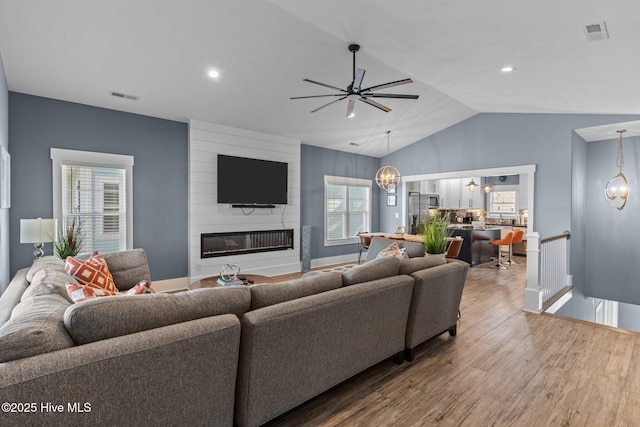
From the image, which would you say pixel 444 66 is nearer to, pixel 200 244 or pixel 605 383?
pixel 605 383

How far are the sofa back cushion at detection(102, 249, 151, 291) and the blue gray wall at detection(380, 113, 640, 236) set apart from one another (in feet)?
21.0

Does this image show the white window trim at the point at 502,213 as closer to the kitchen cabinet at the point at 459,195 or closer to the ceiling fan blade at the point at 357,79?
the kitchen cabinet at the point at 459,195

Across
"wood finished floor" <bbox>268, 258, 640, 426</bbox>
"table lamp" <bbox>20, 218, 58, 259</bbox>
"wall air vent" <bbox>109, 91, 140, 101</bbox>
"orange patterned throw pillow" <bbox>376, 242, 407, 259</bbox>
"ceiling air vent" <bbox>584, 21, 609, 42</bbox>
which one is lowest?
"wood finished floor" <bbox>268, 258, 640, 426</bbox>

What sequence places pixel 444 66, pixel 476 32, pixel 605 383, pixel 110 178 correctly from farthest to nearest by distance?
1. pixel 110 178
2. pixel 444 66
3. pixel 476 32
4. pixel 605 383

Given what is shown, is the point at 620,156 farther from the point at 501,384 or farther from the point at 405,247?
the point at 501,384

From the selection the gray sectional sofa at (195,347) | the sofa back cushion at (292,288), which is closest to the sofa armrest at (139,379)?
the gray sectional sofa at (195,347)

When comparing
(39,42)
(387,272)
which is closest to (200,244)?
(39,42)

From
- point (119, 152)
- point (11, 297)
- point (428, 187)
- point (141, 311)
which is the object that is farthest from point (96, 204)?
point (428, 187)

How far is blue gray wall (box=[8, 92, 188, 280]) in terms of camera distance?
413cm

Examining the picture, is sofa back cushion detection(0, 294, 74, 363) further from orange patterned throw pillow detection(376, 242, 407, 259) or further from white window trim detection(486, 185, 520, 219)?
white window trim detection(486, 185, 520, 219)

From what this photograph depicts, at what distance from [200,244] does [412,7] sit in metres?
4.55

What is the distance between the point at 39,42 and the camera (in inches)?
125

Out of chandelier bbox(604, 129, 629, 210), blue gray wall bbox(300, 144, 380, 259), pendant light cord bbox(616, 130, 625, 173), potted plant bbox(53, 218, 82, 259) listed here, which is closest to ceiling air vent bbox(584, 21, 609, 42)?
pendant light cord bbox(616, 130, 625, 173)

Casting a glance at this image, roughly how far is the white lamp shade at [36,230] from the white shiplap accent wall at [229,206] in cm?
213
